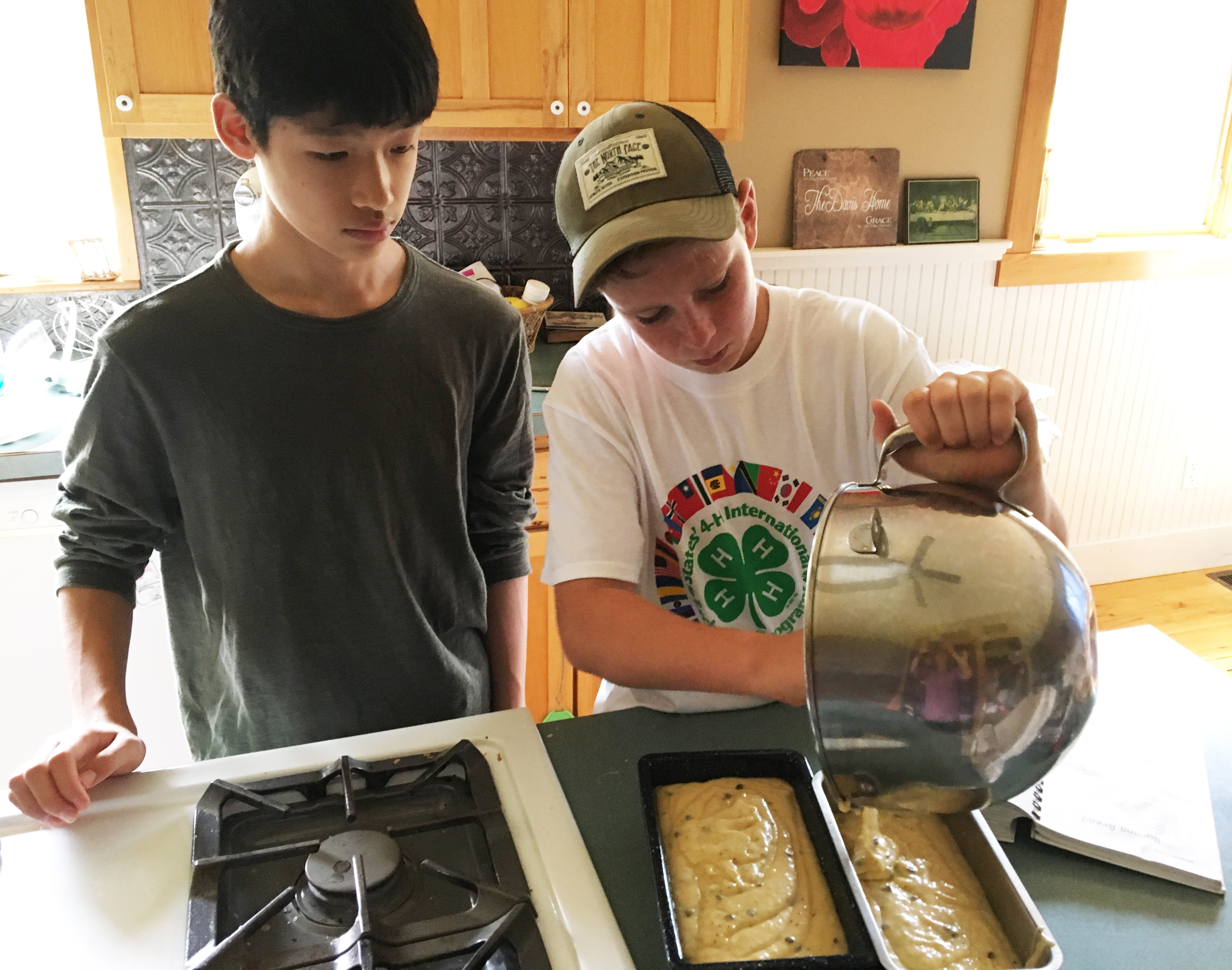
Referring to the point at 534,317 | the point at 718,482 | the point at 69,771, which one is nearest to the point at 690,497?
the point at 718,482

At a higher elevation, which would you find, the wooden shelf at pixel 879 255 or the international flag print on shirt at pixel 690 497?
the wooden shelf at pixel 879 255

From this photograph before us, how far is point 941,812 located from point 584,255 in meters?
0.59

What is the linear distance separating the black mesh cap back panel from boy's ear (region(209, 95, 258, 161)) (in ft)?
1.33

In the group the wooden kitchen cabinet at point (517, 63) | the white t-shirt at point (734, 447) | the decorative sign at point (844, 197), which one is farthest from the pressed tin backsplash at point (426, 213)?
the white t-shirt at point (734, 447)

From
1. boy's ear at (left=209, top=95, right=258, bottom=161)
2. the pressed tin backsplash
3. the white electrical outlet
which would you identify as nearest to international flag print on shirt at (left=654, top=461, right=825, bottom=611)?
boy's ear at (left=209, top=95, right=258, bottom=161)

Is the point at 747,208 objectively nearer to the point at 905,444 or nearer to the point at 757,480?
the point at 757,480

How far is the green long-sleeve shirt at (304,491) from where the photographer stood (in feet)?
3.30

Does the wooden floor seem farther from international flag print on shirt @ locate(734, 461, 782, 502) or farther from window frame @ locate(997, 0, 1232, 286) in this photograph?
international flag print on shirt @ locate(734, 461, 782, 502)

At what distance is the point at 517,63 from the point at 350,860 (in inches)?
61.9

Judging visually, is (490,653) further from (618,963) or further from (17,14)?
(17,14)

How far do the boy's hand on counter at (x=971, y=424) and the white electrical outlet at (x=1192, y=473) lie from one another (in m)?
2.89

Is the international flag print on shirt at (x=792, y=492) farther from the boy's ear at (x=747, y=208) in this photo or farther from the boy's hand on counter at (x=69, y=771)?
the boy's hand on counter at (x=69, y=771)

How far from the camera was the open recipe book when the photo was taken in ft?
2.63

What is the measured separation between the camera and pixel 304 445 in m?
1.04
